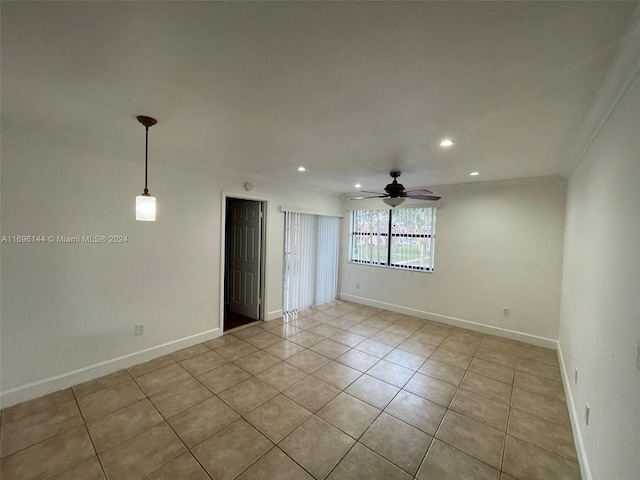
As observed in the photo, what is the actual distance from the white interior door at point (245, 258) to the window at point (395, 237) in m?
2.30

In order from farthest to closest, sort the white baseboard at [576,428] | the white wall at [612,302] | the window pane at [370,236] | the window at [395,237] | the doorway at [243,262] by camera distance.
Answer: the window pane at [370,236]
the window at [395,237]
the doorway at [243,262]
the white baseboard at [576,428]
the white wall at [612,302]

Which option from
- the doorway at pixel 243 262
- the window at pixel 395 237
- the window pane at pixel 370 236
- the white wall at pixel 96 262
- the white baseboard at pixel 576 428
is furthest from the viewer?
the window pane at pixel 370 236

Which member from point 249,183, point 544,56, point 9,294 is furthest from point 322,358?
point 544,56

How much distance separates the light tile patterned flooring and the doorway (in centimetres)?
118

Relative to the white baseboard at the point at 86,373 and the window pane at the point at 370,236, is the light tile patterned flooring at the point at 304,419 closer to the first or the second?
the white baseboard at the point at 86,373

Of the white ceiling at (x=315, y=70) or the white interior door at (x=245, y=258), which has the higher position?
the white ceiling at (x=315, y=70)

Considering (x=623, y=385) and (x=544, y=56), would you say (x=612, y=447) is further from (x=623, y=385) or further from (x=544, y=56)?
(x=544, y=56)

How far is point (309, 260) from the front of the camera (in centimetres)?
537

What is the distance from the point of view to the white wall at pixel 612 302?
3.77 ft

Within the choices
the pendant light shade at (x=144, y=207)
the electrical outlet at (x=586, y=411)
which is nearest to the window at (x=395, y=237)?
the electrical outlet at (x=586, y=411)

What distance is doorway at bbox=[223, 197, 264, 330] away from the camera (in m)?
4.51

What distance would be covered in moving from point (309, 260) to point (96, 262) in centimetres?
340

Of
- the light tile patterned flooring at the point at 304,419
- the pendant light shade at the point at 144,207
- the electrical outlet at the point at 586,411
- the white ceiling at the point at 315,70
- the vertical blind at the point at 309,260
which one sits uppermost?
the white ceiling at the point at 315,70

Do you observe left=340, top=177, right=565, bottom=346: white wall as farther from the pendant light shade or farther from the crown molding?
the pendant light shade
